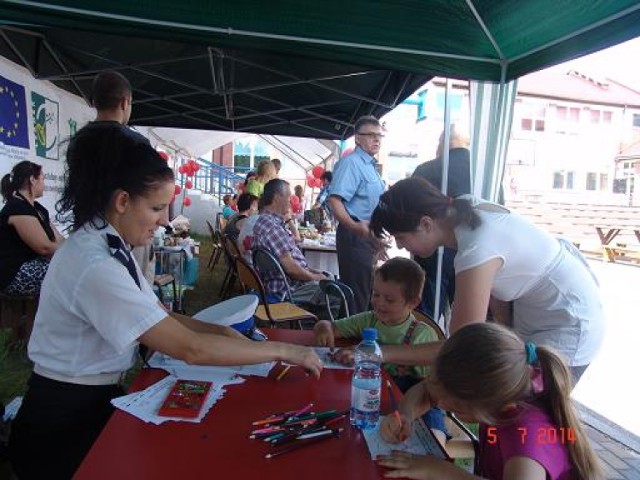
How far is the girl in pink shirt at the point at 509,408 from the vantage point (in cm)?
103

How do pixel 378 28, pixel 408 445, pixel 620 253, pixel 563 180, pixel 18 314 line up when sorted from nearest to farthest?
1. pixel 408 445
2. pixel 378 28
3. pixel 18 314
4. pixel 620 253
5. pixel 563 180

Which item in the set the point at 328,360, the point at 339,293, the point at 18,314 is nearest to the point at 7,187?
the point at 18,314

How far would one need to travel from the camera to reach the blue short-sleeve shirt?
371 cm

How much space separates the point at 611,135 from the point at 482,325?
32196mm

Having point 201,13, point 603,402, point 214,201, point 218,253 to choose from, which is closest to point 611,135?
point 214,201

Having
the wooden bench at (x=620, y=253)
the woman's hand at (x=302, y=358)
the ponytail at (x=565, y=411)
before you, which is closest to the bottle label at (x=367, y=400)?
the woman's hand at (x=302, y=358)

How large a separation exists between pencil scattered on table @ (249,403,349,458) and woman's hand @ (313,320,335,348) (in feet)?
2.06

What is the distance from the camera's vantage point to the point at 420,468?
3.33 feet

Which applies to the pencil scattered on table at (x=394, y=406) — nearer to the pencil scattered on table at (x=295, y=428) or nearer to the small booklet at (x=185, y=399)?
the pencil scattered on table at (x=295, y=428)

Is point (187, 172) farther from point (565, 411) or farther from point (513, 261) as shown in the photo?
point (565, 411)

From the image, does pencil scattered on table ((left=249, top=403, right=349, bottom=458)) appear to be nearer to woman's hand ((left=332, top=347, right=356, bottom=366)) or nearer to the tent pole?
woman's hand ((left=332, top=347, right=356, bottom=366))

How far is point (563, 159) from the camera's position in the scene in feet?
89.8

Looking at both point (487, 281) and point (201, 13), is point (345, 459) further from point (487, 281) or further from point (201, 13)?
point (201, 13)

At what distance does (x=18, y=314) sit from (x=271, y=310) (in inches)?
75.6
